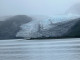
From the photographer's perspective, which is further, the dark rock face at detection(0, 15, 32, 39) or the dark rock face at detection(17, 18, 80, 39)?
the dark rock face at detection(0, 15, 32, 39)

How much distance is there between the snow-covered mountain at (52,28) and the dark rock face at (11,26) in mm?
64

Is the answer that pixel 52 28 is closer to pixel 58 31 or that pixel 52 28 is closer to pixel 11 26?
pixel 58 31

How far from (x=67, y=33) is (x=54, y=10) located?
46 centimetres

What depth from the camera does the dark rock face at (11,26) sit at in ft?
11.2

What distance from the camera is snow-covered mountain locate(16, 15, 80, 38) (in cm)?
331

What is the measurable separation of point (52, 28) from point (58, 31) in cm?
9

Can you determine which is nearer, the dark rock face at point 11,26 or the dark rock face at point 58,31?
the dark rock face at point 58,31

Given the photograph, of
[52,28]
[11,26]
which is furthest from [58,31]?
[11,26]

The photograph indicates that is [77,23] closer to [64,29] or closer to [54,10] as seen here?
[64,29]

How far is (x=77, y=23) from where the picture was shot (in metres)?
3.33

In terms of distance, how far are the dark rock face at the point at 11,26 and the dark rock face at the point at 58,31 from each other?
9 cm

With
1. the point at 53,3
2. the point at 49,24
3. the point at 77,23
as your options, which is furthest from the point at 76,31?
the point at 53,3

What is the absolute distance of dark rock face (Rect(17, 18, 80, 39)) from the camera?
3303 millimetres

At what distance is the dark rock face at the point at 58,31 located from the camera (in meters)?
3.30
